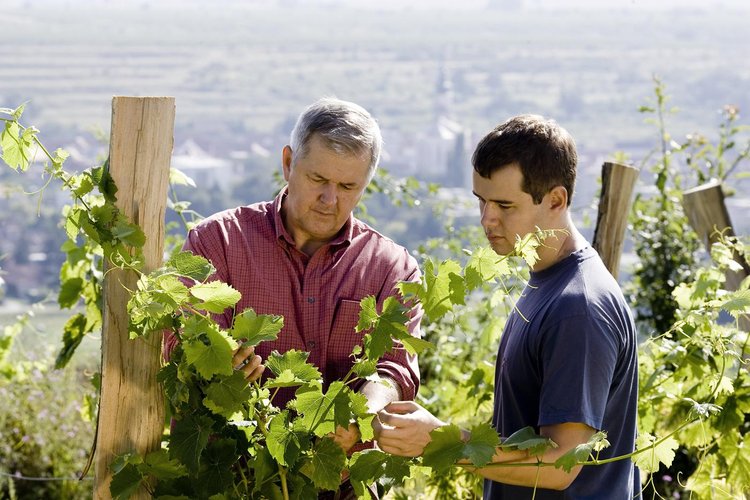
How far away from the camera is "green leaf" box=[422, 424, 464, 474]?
1.90 meters

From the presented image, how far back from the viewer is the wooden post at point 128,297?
7.12 feet

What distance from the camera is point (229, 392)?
2.02 m

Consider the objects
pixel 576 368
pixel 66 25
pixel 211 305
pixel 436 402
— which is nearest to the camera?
pixel 576 368

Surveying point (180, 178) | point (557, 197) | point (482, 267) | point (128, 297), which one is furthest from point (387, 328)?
point (180, 178)

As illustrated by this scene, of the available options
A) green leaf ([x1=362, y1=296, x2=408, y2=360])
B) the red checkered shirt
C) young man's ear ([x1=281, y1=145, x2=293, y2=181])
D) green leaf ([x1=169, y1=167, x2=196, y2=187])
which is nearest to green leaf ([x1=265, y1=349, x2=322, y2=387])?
green leaf ([x1=362, y1=296, x2=408, y2=360])

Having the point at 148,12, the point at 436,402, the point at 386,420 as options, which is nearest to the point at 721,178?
the point at 436,402

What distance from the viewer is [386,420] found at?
79.8 inches

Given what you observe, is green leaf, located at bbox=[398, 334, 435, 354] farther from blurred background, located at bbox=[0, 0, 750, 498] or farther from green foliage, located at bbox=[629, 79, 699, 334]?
green foliage, located at bbox=[629, 79, 699, 334]

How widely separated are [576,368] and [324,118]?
89cm

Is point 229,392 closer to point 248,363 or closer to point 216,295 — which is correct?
point 248,363

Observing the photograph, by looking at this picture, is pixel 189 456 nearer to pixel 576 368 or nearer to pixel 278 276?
pixel 278 276

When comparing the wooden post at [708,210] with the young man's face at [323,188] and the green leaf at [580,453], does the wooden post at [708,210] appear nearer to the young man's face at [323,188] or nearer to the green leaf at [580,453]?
the young man's face at [323,188]

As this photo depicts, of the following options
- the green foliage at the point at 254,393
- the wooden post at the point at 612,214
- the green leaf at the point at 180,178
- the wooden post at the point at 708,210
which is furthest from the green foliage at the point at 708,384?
the green leaf at the point at 180,178

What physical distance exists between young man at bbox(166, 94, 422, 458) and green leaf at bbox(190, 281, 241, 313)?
0.30 meters
